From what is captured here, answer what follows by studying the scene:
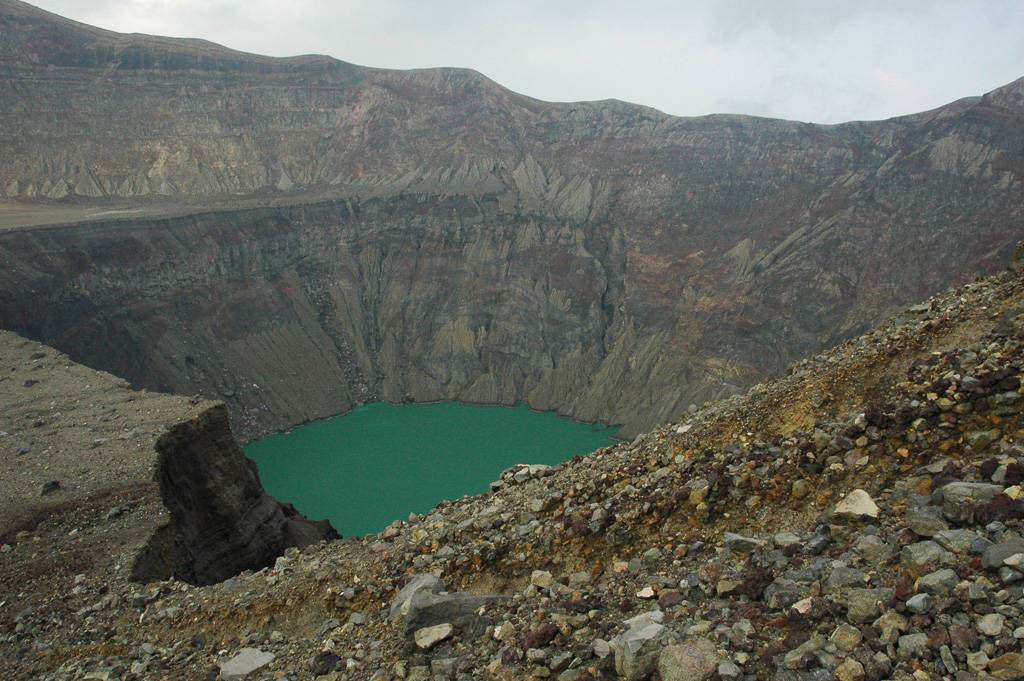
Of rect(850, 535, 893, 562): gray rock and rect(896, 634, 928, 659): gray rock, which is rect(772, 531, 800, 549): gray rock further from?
rect(896, 634, 928, 659): gray rock

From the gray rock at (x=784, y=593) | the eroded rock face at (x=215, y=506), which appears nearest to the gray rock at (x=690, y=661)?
the gray rock at (x=784, y=593)

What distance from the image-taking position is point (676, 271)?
45.3 m

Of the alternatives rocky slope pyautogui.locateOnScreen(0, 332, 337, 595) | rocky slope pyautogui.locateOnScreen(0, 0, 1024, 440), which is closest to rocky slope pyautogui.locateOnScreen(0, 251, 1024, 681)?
rocky slope pyautogui.locateOnScreen(0, 332, 337, 595)

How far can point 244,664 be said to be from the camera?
7121 millimetres

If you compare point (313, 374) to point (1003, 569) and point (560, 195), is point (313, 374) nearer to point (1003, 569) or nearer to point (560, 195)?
point (560, 195)

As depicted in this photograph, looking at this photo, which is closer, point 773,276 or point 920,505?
point 920,505

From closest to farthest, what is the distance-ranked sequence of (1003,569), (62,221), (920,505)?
1. (1003,569)
2. (920,505)
3. (62,221)

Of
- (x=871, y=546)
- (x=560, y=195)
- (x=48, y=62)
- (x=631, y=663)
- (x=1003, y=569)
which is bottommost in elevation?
(x=631, y=663)

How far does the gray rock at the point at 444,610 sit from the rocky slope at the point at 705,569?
2 cm

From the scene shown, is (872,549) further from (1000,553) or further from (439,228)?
(439,228)

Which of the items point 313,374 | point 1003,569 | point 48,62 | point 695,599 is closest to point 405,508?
point 313,374

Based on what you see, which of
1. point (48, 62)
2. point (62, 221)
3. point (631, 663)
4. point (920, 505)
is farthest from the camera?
point (48, 62)

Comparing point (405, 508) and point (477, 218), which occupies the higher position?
point (477, 218)

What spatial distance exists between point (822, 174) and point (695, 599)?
4595 centimetres
